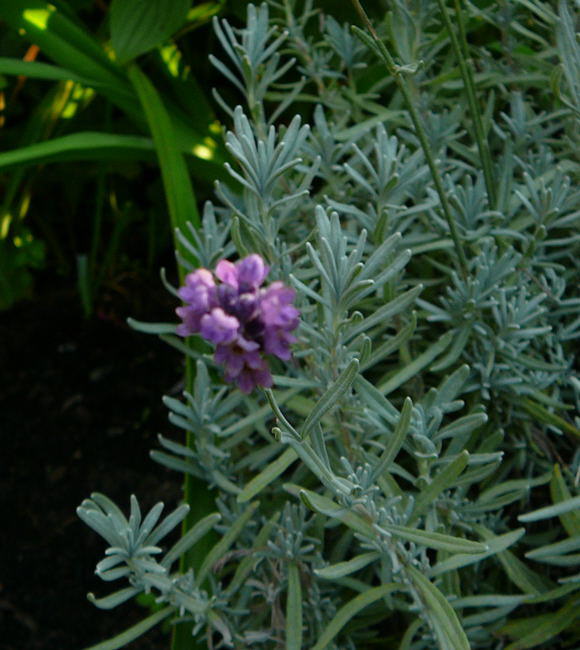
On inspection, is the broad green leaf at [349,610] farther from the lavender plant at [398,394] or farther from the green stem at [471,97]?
the green stem at [471,97]

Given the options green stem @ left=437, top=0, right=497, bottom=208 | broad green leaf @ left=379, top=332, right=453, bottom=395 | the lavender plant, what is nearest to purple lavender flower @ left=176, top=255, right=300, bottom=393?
the lavender plant

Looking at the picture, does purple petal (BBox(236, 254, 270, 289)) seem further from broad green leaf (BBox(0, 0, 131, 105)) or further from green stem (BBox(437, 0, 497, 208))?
broad green leaf (BBox(0, 0, 131, 105))

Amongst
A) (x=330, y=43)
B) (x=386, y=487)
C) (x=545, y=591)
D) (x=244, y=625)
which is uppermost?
(x=330, y=43)

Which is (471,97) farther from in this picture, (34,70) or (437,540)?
(34,70)

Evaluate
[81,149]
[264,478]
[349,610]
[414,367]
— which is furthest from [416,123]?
[81,149]

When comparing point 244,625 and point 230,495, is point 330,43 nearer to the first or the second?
point 230,495

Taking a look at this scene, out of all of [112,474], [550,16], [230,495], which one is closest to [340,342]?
[230,495]
